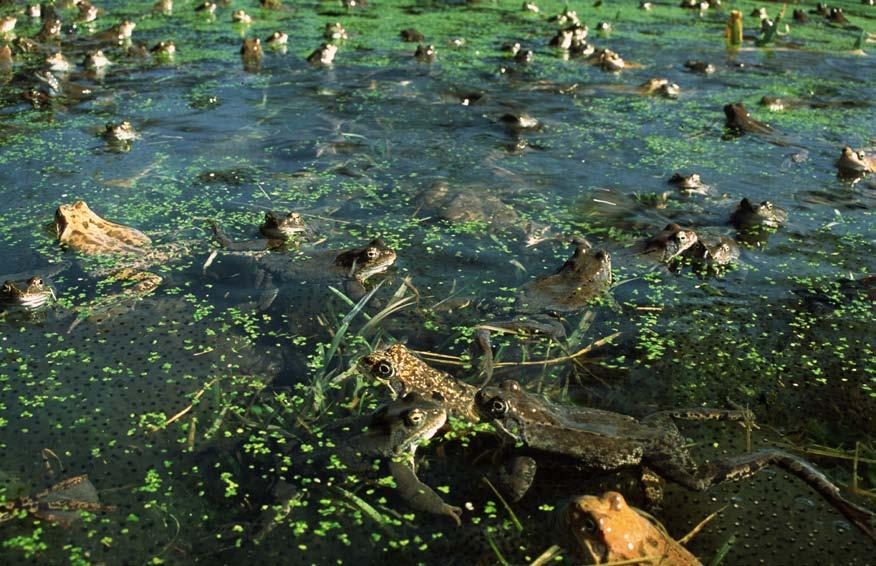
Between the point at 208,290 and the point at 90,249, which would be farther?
the point at 90,249

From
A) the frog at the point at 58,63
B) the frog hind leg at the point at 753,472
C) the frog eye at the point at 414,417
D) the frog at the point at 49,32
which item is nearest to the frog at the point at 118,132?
the frog at the point at 58,63

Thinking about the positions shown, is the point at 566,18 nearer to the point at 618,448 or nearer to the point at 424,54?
the point at 424,54

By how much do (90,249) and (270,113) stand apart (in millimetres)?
3561

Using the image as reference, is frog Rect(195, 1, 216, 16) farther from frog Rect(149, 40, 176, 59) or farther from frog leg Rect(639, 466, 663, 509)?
frog leg Rect(639, 466, 663, 509)

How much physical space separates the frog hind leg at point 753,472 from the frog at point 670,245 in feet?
6.73

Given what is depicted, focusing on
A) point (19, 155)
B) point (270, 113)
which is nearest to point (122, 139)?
point (19, 155)

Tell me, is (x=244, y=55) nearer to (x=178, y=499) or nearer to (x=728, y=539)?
(x=178, y=499)

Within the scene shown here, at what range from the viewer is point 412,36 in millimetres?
11922

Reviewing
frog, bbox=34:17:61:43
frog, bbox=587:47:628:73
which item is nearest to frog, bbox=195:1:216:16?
frog, bbox=34:17:61:43

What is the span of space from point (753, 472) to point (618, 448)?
0.56 m

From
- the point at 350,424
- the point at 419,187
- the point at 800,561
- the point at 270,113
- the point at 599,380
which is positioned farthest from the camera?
the point at 270,113

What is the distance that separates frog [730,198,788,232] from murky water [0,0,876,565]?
15 centimetres

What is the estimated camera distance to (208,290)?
16.3 ft

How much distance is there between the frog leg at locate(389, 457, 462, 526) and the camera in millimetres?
3254
